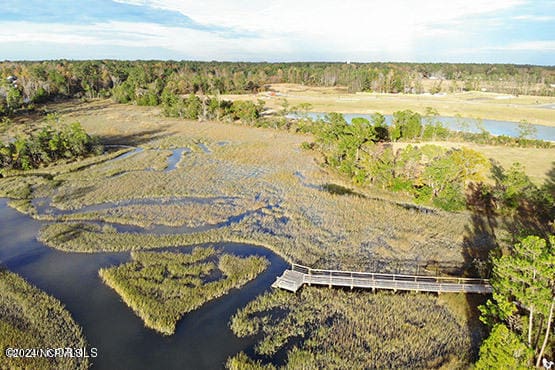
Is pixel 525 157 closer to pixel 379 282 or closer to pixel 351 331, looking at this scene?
pixel 379 282

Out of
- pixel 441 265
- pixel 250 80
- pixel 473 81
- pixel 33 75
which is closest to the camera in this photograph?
pixel 441 265

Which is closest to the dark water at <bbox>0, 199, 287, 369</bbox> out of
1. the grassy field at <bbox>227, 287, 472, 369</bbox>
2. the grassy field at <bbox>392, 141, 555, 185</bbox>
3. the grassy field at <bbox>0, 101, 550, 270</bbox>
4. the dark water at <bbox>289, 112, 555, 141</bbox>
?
the grassy field at <bbox>227, 287, 472, 369</bbox>

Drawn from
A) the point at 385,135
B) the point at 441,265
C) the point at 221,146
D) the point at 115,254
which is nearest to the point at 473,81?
the point at 385,135

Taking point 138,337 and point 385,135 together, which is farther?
point 385,135

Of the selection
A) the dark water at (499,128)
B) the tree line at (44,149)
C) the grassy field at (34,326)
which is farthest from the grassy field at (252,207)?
the dark water at (499,128)

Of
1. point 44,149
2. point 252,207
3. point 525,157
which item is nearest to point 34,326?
point 252,207

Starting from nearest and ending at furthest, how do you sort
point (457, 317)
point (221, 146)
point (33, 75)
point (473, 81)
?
1. point (457, 317)
2. point (221, 146)
3. point (33, 75)
4. point (473, 81)

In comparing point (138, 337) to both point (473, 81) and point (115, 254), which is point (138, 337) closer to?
point (115, 254)
